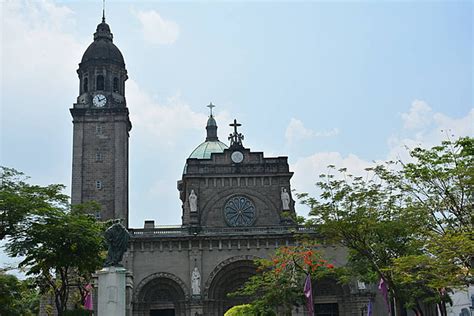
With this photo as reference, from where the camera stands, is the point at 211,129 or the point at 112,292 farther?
the point at 211,129

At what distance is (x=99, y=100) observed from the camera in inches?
2004

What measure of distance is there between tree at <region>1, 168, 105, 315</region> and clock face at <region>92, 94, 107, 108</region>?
21596mm

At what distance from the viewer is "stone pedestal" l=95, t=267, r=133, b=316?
64.9ft

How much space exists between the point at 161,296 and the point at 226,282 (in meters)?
5.16

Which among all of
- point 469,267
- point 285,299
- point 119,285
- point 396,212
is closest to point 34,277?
point 285,299

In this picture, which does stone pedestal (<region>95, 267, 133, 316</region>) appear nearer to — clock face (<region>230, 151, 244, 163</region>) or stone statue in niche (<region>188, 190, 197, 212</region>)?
stone statue in niche (<region>188, 190, 197, 212</region>)

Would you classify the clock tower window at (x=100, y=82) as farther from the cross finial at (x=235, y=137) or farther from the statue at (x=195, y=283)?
the statue at (x=195, y=283)

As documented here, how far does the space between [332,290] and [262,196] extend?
931cm

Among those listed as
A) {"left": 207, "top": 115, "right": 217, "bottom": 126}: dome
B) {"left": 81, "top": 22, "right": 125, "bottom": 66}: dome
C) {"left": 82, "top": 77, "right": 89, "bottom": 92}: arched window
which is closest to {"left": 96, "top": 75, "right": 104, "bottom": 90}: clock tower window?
{"left": 82, "top": 77, "right": 89, "bottom": 92}: arched window

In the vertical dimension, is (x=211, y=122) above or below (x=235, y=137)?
above

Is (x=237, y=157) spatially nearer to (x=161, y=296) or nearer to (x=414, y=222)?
(x=161, y=296)

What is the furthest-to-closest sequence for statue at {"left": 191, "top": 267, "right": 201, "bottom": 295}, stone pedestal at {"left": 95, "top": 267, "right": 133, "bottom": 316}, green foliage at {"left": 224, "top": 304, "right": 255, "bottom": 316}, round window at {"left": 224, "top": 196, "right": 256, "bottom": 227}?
round window at {"left": 224, "top": 196, "right": 256, "bottom": 227}
statue at {"left": 191, "top": 267, "right": 201, "bottom": 295}
green foliage at {"left": 224, "top": 304, "right": 255, "bottom": 316}
stone pedestal at {"left": 95, "top": 267, "right": 133, "bottom": 316}

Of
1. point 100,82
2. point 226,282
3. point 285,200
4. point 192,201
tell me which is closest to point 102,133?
point 100,82

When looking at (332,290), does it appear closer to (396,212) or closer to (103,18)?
(396,212)
